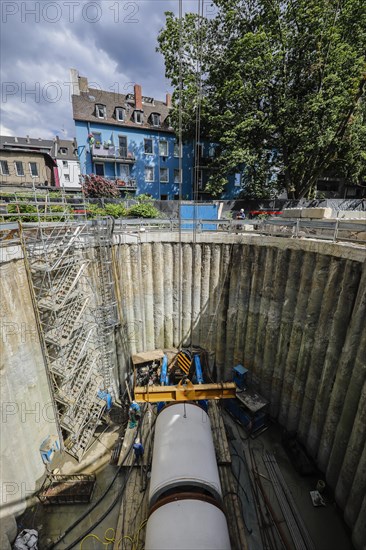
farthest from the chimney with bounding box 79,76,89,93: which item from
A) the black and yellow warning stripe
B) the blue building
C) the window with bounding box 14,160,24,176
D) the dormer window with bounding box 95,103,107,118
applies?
the black and yellow warning stripe

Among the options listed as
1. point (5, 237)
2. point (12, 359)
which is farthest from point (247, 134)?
point (12, 359)

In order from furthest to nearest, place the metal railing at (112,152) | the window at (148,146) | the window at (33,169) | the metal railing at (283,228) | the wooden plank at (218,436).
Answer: the window at (33,169) < the window at (148,146) < the metal railing at (112,152) < the wooden plank at (218,436) < the metal railing at (283,228)

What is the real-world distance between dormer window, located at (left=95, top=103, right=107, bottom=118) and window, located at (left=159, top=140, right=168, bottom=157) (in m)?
6.87

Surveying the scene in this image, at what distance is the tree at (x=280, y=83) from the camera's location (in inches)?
719

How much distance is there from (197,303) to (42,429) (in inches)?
334

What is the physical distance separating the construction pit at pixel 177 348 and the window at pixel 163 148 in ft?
70.7

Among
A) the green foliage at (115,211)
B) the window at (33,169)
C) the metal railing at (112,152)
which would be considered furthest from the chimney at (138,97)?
the green foliage at (115,211)

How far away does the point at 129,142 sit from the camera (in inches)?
1107

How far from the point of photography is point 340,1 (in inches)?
705

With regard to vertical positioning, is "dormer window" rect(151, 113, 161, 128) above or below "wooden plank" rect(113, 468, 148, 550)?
above

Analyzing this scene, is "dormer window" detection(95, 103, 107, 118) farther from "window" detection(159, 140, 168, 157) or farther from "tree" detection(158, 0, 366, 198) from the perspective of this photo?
"tree" detection(158, 0, 366, 198)

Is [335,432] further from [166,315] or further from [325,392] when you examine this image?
[166,315]

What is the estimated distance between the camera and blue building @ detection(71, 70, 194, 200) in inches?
1040

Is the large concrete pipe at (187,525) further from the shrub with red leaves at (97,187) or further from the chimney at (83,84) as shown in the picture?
the chimney at (83,84)
